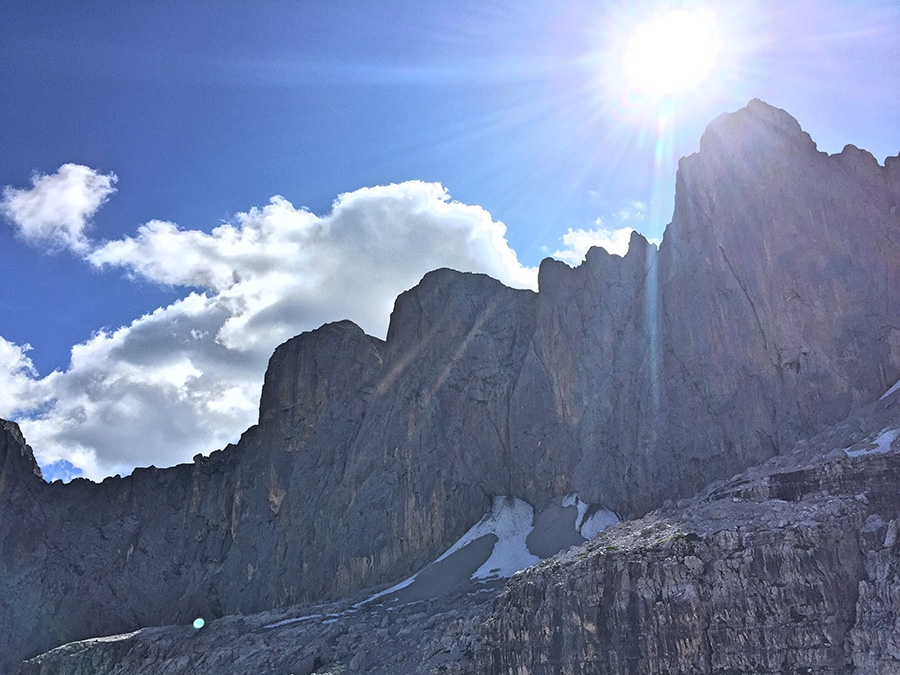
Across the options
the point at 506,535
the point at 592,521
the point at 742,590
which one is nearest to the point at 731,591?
the point at 742,590

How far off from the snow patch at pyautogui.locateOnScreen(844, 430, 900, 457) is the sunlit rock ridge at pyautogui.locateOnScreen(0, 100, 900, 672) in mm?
15701

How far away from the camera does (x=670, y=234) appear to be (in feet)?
337

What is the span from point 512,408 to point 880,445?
59.2 metres

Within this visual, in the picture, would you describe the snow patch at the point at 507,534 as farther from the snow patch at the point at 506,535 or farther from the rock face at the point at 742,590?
the rock face at the point at 742,590

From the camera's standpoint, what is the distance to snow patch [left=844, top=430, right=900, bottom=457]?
6141 cm

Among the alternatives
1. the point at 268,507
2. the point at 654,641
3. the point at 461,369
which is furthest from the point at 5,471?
the point at 654,641

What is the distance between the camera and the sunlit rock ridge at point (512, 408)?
285ft

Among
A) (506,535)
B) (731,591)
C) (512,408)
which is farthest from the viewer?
(512,408)

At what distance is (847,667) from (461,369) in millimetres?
82850

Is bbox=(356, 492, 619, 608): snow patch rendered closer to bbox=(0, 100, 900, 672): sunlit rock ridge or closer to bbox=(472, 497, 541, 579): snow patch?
bbox=(472, 497, 541, 579): snow patch

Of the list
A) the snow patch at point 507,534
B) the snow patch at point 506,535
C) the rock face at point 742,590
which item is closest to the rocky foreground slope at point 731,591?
the rock face at point 742,590

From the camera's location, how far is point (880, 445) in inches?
2457

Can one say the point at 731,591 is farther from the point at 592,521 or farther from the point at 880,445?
the point at 592,521

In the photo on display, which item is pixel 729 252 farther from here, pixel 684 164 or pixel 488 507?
pixel 488 507
